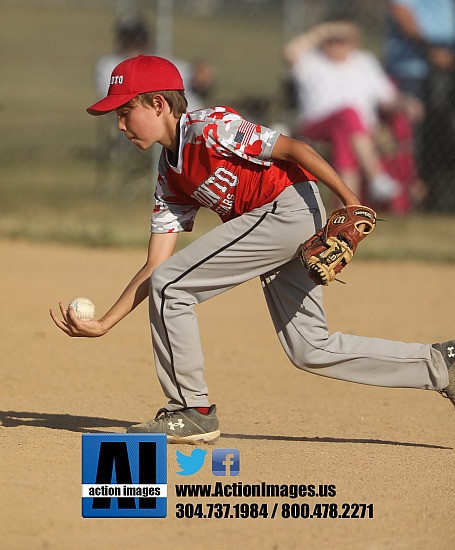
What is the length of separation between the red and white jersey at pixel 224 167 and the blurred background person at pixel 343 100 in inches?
251

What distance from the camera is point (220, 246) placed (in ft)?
14.3

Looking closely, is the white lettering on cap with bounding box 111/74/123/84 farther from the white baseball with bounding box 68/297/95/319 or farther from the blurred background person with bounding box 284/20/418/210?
the blurred background person with bounding box 284/20/418/210

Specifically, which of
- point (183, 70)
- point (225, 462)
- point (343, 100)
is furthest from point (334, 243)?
point (183, 70)

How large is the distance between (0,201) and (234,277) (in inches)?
316

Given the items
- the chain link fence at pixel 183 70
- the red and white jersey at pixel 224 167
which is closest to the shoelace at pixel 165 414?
the red and white jersey at pixel 224 167

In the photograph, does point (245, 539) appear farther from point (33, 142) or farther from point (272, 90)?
point (272, 90)

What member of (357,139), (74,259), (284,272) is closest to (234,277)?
(284,272)

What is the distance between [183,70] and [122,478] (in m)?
8.41

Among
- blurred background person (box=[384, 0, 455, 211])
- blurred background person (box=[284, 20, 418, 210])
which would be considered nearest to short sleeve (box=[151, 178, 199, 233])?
blurred background person (box=[284, 20, 418, 210])

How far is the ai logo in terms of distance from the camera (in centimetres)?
370

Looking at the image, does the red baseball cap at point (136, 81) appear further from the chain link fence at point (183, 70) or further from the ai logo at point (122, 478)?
the chain link fence at point (183, 70)

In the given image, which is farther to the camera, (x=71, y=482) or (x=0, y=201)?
(x=0, y=201)

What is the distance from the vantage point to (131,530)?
3.60 metres

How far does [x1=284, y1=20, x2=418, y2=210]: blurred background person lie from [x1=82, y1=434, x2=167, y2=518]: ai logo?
7.24 metres
